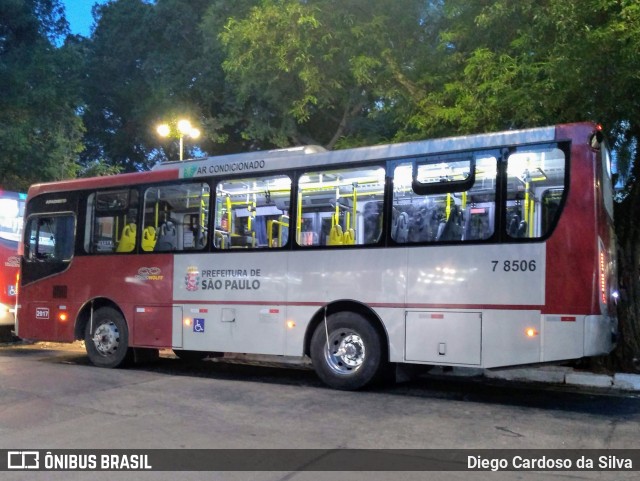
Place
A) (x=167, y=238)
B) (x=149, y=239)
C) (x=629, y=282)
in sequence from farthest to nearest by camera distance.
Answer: (x=149, y=239)
(x=167, y=238)
(x=629, y=282)

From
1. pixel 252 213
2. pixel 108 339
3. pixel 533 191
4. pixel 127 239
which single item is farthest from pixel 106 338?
pixel 533 191

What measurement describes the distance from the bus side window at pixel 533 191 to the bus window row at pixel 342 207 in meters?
0.01

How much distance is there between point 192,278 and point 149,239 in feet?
3.73

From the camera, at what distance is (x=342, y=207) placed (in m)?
9.07

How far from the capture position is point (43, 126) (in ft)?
66.1

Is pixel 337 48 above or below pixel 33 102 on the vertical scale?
below

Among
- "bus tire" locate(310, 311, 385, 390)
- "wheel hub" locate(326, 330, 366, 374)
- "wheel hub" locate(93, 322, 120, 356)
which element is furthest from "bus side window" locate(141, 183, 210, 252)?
"wheel hub" locate(326, 330, 366, 374)

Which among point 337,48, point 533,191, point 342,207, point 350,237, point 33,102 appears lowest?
point 350,237

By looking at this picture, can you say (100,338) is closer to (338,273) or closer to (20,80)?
(338,273)

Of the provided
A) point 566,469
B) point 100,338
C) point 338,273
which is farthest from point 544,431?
point 100,338

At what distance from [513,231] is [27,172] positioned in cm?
1671

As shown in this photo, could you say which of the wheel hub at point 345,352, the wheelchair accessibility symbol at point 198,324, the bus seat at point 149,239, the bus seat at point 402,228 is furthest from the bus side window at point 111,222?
the bus seat at point 402,228

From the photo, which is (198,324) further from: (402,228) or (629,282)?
(629,282)

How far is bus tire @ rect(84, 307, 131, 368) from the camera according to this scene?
10.9 meters
